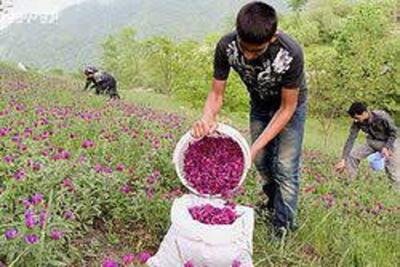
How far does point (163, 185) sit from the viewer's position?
4734 millimetres

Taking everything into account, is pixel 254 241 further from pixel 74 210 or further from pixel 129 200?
pixel 74 210

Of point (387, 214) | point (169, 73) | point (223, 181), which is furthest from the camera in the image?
point (169, 73)

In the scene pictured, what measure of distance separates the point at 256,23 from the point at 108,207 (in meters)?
1.45

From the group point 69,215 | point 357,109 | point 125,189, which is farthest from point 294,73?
point 357,109

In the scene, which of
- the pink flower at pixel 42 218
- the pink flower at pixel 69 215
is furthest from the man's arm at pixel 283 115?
the pink flower at pixel 42 218

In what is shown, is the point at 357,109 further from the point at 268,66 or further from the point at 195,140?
the point at 195,140

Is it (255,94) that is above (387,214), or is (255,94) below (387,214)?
above

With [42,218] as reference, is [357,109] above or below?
below

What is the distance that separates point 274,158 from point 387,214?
2172 mm

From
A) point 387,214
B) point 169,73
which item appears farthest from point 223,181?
point 169,73

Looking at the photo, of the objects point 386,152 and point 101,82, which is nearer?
point 386,152

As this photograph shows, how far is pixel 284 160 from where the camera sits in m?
4.39

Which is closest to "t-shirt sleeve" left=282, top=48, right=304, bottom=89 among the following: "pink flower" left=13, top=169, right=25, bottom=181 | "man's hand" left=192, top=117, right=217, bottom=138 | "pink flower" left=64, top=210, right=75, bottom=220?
"man's hand" left=192, top=117, right=217, bottom=138

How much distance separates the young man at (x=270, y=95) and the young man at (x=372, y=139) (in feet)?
12.6
